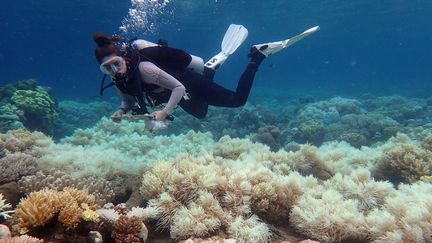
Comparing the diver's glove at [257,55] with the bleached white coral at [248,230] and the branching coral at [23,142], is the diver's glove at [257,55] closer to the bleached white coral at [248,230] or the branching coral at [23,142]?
the bleached white coral at [248,230]

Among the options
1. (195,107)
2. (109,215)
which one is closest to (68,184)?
(109,215)

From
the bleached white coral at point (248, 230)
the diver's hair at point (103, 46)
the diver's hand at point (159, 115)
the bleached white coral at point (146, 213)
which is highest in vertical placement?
the diver's hair at point (103, 46)

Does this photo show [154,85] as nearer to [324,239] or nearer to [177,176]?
[177,176]

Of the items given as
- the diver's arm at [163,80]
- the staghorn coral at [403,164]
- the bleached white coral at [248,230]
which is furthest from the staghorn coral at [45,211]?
the staghorn coral at [403,164]

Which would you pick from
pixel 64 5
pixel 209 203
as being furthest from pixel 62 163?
pixel 64 5

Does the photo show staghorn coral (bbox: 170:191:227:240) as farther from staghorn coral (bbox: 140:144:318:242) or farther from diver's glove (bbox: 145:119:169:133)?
diver's glove (bbox: 145:119:169:133)

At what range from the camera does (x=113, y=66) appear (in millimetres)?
4520

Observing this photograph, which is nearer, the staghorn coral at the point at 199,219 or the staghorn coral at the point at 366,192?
the staghorn coral at the point at 199,219

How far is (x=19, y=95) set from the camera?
1375 centimetres

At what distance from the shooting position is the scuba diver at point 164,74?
464 centimetres

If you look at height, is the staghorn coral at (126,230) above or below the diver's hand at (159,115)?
below

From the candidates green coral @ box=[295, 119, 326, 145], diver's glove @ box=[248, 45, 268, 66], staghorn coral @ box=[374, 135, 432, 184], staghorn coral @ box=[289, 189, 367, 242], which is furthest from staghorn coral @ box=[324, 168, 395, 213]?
green coral @ box=[295, 119, 326, 145]

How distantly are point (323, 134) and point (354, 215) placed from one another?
10278 millimetres

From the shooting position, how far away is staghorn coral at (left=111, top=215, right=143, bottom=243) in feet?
10.8
